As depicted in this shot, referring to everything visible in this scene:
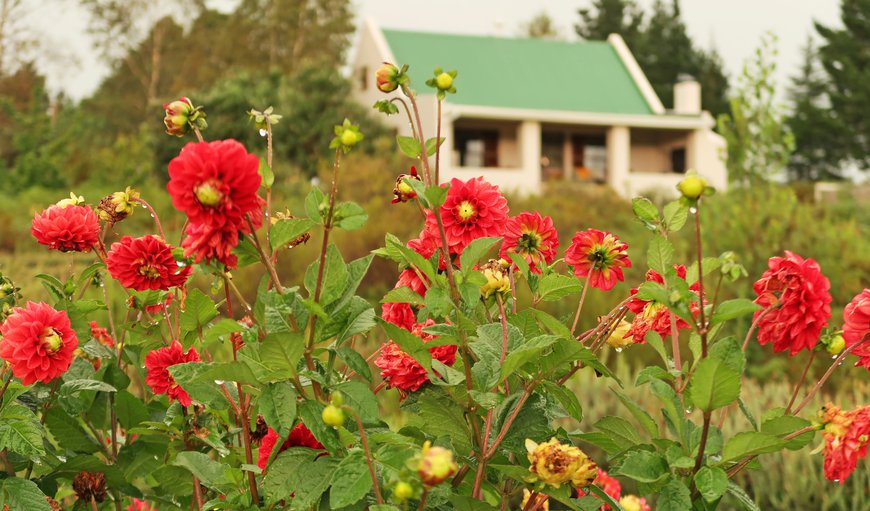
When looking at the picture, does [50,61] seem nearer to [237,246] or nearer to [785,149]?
[785,149]

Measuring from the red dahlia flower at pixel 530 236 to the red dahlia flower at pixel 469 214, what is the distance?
59 mm

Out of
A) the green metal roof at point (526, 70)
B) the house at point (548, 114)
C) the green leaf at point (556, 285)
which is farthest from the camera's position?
the green metal roof at point (526, 70)

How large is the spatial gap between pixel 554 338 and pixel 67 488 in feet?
4.04

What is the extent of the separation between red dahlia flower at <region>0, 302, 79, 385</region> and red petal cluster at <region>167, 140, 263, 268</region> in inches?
18.6

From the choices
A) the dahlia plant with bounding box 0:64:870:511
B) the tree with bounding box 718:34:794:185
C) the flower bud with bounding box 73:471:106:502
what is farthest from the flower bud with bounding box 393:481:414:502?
the tree with bounding box 718:34:794:185

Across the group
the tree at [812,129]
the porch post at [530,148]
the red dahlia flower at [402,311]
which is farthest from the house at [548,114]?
the red dahlia flower at [402,311]

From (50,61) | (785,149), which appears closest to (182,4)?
(50,61)

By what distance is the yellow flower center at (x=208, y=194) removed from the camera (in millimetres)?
826

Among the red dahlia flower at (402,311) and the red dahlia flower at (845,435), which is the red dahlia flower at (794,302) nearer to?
the red dahlia flower at (845,435)

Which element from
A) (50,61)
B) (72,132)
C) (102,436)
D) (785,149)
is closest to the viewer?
(102,436)

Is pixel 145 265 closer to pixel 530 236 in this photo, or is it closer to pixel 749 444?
pixel 530 236

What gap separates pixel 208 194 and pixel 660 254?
0.53 metres

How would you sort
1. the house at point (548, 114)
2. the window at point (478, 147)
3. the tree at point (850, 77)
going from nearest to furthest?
1. the house at point (548, 114)
2. the window at point (478, 147)
3. the tree at point (850, 77)

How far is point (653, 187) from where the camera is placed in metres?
16.9
